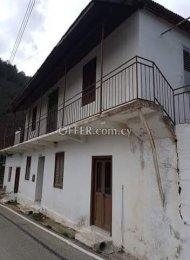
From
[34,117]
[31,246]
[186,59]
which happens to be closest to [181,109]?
[186,59]

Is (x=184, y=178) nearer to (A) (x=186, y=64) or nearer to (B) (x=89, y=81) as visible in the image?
(A) (x=186, y=64)

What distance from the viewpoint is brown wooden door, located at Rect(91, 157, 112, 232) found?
7.53 metres

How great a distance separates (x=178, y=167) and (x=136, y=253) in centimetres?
234

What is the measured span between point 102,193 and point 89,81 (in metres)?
4.03

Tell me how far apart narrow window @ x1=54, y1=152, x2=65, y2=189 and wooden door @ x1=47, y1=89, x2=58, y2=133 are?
160cm

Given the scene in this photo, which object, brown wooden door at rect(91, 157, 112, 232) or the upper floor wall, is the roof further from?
brown wooden door at rect(91, 157, 112, 232)

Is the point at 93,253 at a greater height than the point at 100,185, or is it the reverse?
the point at 100,185

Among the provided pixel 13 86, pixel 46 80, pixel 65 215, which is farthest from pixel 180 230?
pixel 13 86

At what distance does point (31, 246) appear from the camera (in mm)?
6594

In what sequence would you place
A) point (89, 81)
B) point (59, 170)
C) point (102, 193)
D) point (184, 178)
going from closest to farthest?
point (184, 178) < point (102, 193) < point (89, 81) < point (59, 170)

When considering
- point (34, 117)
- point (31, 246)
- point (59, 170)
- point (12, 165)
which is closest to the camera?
point (31, 246)

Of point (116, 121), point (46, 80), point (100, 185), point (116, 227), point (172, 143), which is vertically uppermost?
point (46, 80)

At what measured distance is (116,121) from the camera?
247 inches

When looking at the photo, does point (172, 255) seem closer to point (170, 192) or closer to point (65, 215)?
point (170, 192)
